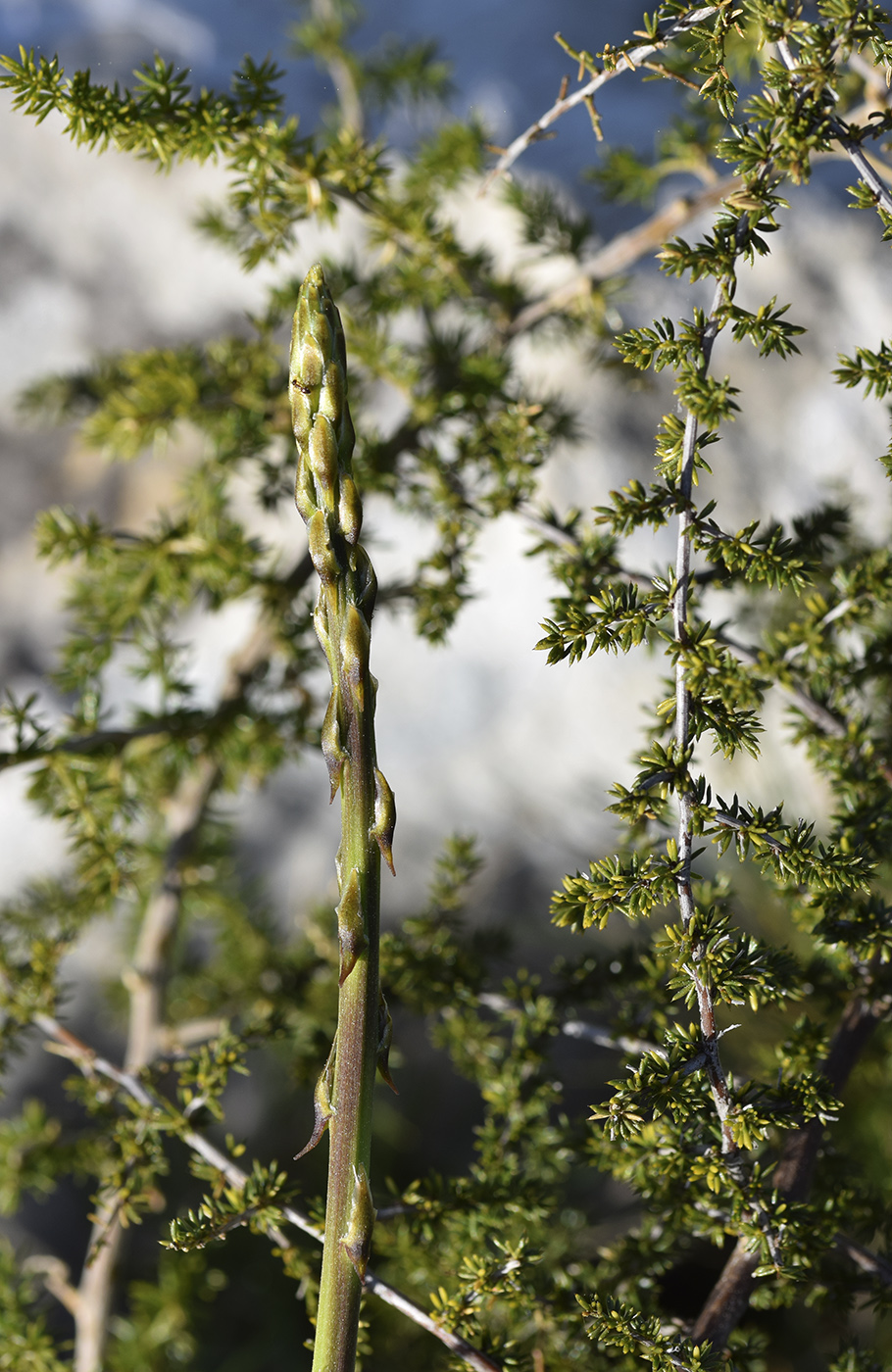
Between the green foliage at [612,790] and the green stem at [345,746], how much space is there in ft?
0.05

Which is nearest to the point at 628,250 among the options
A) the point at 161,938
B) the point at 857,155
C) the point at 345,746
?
the point at 857,155

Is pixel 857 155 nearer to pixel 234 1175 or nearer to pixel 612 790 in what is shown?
pixel 612 790

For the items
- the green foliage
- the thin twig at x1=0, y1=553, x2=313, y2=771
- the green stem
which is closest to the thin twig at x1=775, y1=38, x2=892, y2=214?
the green foliage

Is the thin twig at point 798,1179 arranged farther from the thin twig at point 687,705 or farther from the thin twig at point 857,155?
the thin twig at point 857,155

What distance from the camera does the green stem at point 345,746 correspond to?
0.78ft

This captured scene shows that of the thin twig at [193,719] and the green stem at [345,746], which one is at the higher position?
the thin twig at [193,719]

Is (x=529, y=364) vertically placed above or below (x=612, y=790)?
above

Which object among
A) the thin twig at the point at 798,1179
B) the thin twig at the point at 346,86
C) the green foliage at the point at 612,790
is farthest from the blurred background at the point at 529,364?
the thin twig at the point at 798,1179

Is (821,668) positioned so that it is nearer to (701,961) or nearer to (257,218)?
(701,961)

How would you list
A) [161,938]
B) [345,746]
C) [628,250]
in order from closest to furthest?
[345,746] < [628,250] < [161,938]

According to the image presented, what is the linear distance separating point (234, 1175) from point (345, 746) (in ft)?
0.57

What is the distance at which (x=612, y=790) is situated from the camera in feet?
0.84

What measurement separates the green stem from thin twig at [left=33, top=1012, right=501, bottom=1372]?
1.5 inches

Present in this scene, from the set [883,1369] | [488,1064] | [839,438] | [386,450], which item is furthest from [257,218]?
[839,438]
